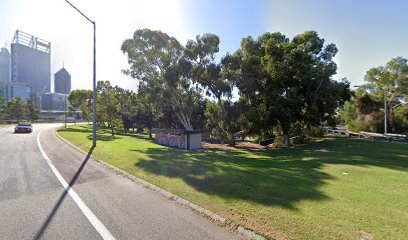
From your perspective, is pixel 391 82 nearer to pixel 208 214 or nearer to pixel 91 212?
pixel 208 214

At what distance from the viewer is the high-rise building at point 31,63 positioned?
11919 centimetres

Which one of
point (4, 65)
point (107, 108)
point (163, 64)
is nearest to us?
point (163, 64)

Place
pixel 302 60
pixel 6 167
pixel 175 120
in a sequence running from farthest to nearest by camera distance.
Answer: pixel 175 120
pixel 302 60
pixel 6 167

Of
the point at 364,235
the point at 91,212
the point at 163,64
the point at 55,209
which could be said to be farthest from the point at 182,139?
the point at 364,235

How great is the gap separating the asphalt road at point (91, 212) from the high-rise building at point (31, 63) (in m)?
138

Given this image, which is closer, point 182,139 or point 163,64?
point 182,139

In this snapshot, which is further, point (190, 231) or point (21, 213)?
point (21, 213)

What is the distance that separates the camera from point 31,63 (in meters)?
129

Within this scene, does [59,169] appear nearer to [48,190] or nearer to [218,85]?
[48,190]

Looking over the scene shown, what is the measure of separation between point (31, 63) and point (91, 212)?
165 metres

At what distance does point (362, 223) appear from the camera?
4.23 meters

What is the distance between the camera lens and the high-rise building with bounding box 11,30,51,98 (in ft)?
391

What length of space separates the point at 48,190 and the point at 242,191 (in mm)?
6026

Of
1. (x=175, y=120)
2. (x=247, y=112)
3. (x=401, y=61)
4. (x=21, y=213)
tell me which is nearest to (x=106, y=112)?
(x=175, y=120)
